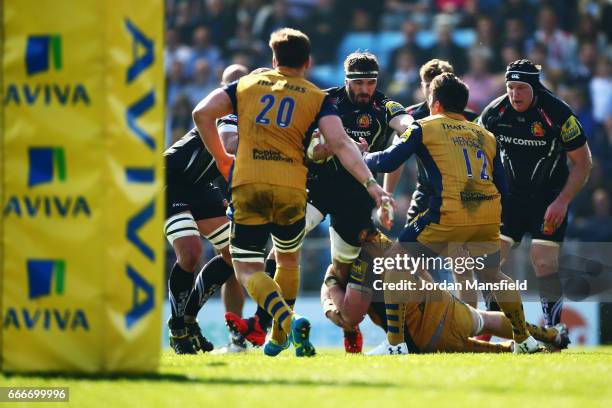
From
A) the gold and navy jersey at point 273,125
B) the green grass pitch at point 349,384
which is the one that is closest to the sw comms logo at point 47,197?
the green grass pitch at point 349,384

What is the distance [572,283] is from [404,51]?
7.74 m

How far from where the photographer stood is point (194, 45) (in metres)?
22.0

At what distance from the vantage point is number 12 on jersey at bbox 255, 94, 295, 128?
7.95 meters

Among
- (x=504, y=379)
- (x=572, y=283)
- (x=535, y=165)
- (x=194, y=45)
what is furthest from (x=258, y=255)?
(x=194, y=45)

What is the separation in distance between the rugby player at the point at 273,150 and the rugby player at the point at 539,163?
2.93 metres

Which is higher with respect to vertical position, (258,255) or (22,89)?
(22,89)

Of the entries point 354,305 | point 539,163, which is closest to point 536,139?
point 539,163

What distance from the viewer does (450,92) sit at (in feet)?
29.5

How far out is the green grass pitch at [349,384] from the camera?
Answer: 5645 millimetres

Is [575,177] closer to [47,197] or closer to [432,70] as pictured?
[432,70]

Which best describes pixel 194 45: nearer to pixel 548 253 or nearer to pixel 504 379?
pixel 548 253

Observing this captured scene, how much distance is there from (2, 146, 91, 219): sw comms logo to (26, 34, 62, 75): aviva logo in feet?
1.50

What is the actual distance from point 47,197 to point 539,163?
577 cm

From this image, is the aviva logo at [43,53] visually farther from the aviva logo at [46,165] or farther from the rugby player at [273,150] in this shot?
the rugby player at [273,150]
